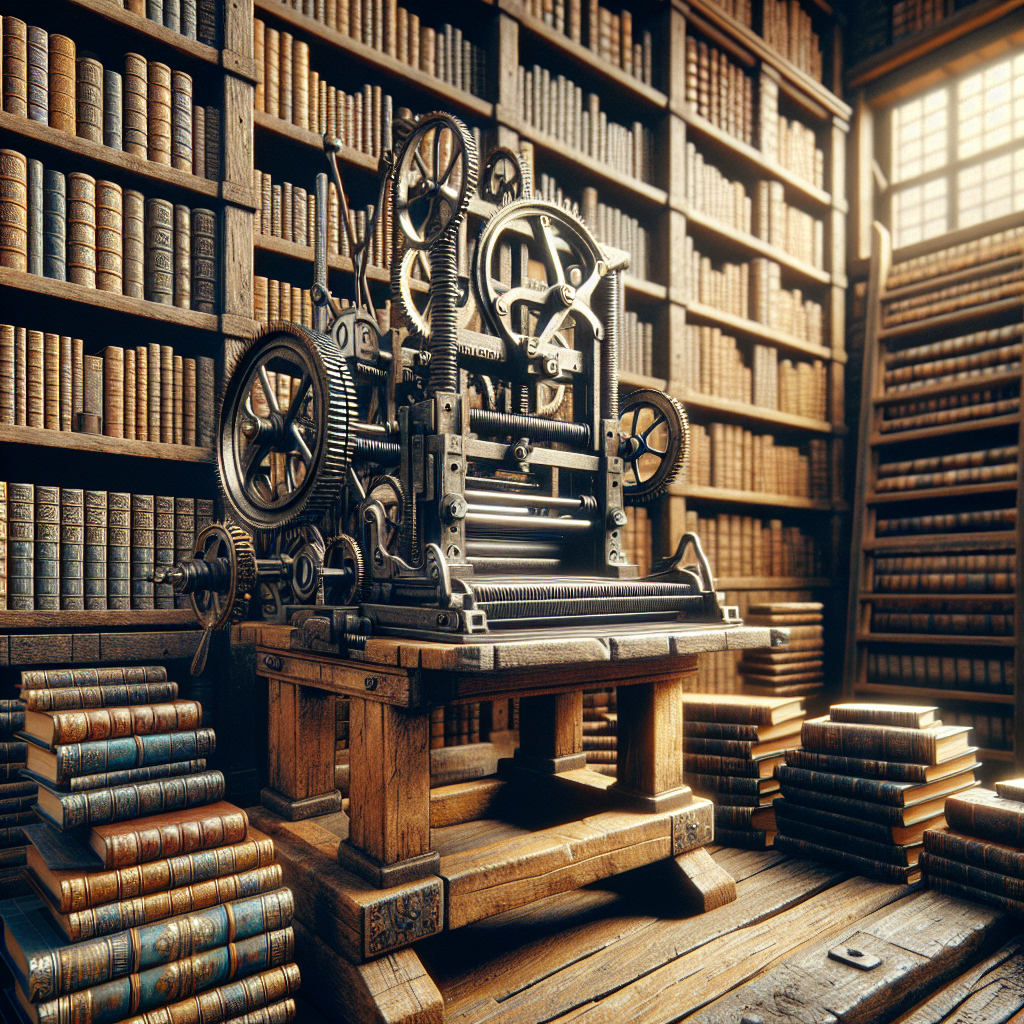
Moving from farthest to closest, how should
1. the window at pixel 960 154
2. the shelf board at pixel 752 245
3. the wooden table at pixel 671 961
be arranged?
the window at pixel 960 154 < the shelf board at pixel 752 245 < the wooden table at pixel 671 961

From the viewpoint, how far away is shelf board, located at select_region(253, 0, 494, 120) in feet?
8.30

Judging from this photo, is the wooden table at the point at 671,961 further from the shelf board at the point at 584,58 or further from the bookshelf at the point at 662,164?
the shelf board at the point at 584,58

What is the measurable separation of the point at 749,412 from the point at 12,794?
3327mm

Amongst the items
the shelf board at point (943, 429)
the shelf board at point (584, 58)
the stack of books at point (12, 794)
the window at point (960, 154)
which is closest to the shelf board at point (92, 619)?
the stack of books at point (12, 794)

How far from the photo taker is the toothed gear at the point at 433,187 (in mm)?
1701

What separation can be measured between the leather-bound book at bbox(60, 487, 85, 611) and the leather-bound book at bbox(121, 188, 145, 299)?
27cm

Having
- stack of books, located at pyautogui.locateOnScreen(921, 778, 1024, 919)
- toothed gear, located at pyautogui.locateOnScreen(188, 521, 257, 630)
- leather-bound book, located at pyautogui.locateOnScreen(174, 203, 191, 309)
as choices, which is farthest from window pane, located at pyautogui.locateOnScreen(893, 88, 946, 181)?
toothed gear, located at pyautogui.locateOnScreen(188, 521, 257, 630)

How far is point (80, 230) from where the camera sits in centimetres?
216

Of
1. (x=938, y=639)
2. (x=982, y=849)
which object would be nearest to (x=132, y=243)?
(x=982, y=849)

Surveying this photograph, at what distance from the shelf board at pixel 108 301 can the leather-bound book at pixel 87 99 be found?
1.43ft

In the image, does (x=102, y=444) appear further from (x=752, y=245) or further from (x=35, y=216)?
(x=752, y=245)

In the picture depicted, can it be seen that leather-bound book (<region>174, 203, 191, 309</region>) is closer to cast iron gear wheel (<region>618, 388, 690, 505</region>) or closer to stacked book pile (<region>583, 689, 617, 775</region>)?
cast iron gear wheel (<region>618, 388, 690, 505</region>)

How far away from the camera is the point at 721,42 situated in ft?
12.9

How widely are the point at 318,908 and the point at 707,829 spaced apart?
98 centimetres
